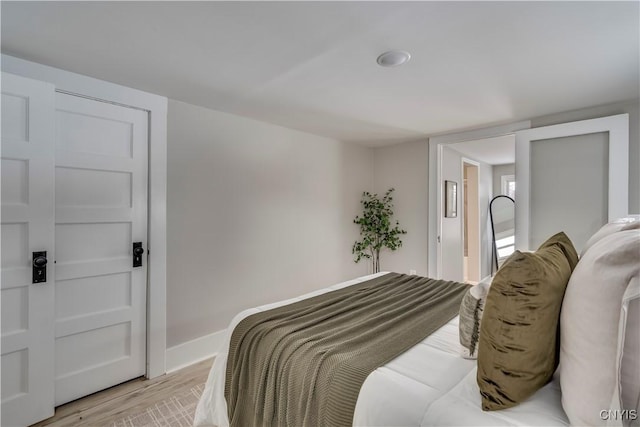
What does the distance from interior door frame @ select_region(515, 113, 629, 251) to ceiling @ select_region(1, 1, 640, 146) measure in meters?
0.20

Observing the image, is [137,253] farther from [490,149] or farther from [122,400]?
[490,149]

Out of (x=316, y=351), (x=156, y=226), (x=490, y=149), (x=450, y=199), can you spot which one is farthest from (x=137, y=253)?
(x=490, y=149)

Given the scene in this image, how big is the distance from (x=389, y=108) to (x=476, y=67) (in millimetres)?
873

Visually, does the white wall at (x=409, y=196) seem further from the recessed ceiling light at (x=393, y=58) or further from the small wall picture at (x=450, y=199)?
the recessed ceiling light at (x=393, y=58)

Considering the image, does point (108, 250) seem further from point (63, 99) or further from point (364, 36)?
point (364, 36)

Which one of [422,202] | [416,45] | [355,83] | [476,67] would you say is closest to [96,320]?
[355,83]

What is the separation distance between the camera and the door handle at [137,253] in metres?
2.40

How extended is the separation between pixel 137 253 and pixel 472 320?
2.39 metres

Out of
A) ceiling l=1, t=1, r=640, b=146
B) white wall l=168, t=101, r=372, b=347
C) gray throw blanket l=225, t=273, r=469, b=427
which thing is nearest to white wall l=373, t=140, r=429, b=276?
→ white wall l=168, t=101, r=372, b=347

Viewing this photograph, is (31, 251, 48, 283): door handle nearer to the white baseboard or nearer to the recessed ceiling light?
the white baseboard

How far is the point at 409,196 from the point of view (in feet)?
13.7

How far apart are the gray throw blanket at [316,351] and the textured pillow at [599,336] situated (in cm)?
64

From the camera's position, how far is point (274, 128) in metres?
3.32

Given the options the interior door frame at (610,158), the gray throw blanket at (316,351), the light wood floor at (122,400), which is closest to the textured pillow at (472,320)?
the gray throw blanket at (316,351)
